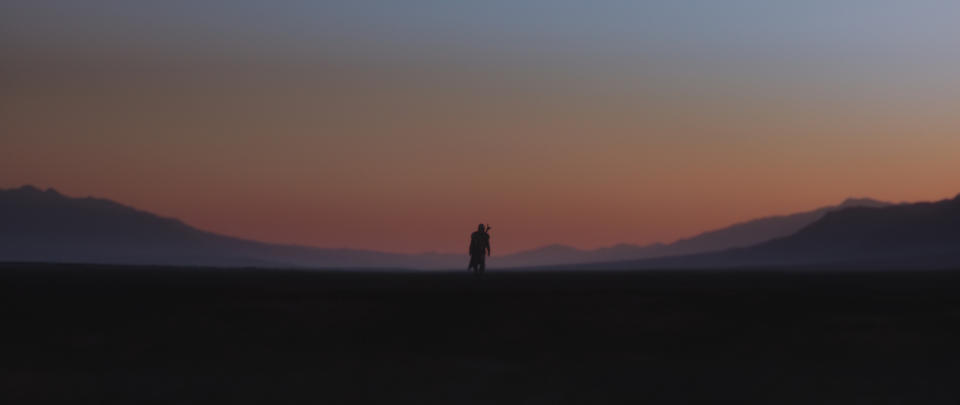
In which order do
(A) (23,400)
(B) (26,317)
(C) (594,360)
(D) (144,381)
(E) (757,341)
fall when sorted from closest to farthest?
(A) (23,400), (D) (144,381), (C) (594,360), (E) (757,341), (B) (26,317)

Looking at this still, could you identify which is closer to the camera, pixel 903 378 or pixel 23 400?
pixel 23 400

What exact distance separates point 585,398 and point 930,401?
3.82 meters

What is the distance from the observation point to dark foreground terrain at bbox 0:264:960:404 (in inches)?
545

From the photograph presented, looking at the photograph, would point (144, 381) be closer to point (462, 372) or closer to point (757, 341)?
point (462, 372)

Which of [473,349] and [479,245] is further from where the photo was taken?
[479,245]

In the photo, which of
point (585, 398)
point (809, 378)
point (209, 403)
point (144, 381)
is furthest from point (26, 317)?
point (809, 378)

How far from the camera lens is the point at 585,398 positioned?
1352cm

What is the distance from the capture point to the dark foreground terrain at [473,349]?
545 inches

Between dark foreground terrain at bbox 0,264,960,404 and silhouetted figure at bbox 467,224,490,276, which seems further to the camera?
silhouetted figure at bbox 467,224,490,276

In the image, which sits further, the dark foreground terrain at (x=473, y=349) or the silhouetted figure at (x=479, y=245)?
the silhouetted figure at (x=479, y=245)

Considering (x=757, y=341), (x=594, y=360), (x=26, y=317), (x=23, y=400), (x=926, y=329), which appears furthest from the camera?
(x=26, y=317)

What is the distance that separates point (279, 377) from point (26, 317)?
27.9 feet

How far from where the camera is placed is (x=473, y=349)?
57.8 ft

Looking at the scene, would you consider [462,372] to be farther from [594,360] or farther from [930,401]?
[930,401]
